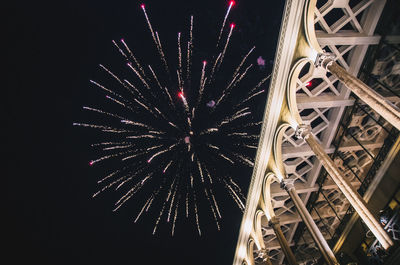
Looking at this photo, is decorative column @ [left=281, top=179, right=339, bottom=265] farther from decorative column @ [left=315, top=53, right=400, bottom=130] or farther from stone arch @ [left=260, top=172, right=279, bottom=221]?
decorative column @ [left=315, top=53, right=400, bottom=130]

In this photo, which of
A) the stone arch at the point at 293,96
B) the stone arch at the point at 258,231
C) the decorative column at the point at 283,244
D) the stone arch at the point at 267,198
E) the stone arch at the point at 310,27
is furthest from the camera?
the stone arch at the point at 258,231

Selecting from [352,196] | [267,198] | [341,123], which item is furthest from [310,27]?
[267,198]

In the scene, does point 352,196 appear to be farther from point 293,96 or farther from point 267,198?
point 267,198

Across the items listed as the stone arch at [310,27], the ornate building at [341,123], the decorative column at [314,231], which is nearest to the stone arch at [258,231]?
the ornate building at [341,123]

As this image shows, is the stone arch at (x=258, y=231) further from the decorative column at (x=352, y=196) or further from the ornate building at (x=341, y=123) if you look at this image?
the decorative column at (x=352, y=196)

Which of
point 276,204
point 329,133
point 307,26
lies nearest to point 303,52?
point 307,26

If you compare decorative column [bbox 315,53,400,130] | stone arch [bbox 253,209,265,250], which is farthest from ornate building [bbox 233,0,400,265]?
stone arch [bbox 253,209,265,250]
